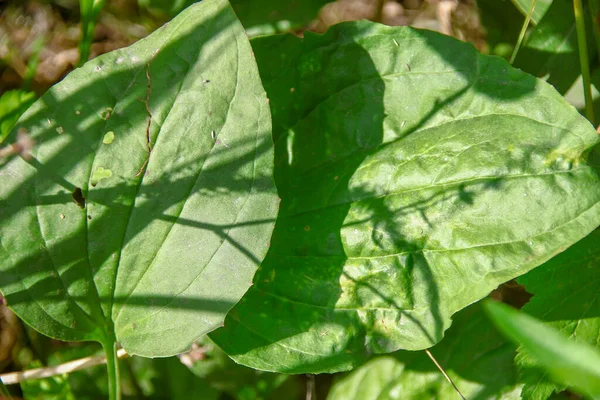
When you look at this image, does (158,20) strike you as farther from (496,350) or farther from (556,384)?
(556,384)

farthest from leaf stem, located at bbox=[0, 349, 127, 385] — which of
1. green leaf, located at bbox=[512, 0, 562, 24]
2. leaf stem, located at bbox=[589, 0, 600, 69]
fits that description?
leaf stem, located at bbox=[589, 0, 600, 69]

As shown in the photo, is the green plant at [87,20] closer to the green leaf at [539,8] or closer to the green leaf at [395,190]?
the green leaf at [395,190]

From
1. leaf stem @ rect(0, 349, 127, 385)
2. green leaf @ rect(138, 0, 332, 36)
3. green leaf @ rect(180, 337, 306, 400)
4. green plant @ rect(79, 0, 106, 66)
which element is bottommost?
green leaf @ rect(180, 337, 306, 400)

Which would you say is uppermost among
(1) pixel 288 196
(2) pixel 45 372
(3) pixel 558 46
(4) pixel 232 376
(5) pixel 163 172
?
(5) pixel 163 172

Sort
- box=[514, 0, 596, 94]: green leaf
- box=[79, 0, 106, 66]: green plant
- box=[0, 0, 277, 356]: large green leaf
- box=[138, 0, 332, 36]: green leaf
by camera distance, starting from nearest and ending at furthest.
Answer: box=[0, 0, 277, 356]: large green leaf
box=[79, 0, 106, 66]: green plant
box=[514, 0, 596, 94]: green leaf
box=[138, 0, 332, 36]: green leaf

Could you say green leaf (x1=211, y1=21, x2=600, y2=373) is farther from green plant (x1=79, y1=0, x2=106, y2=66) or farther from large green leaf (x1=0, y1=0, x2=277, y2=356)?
green plant (x1=79, y1=0, x2=106, y2=66)

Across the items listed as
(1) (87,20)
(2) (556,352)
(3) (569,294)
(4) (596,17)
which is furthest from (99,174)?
(4) (596,17)

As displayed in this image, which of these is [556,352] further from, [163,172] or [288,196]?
[288,196]

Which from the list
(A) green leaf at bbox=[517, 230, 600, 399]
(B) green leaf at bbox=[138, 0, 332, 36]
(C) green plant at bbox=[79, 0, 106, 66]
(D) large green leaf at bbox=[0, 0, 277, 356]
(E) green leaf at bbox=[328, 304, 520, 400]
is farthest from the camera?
(B) green leaf at bbox=[138, 0, 332, 36]
